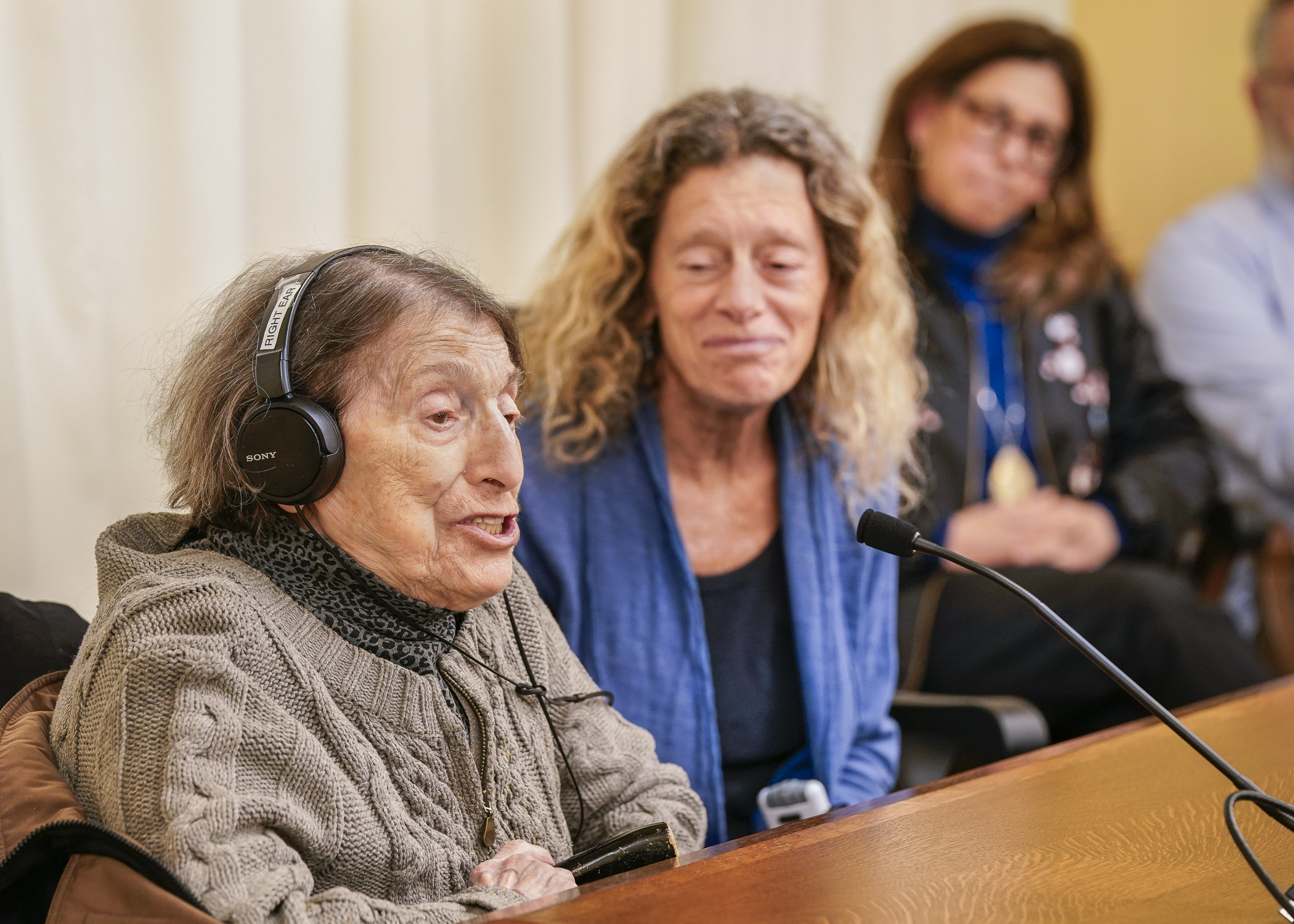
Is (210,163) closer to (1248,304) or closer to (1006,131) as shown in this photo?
(1006,131)

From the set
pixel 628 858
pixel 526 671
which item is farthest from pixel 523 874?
pixel 526 671

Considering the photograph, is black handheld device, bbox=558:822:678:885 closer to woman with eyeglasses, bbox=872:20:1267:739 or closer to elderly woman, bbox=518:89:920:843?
elderly woman, bbox=518:89:920:843

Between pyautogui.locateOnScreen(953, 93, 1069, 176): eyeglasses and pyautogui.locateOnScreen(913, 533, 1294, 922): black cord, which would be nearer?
pyautogui.locateOnScreen(913, 533, 1294, 922): black cord

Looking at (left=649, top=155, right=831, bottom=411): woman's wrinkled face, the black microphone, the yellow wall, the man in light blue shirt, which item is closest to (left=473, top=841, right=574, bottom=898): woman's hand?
the black microphone

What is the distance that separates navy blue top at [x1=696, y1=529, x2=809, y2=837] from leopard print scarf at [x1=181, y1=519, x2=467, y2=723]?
21.4 inches

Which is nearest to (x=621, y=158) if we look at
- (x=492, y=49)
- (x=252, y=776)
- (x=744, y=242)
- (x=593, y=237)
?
(x=593, y=237)

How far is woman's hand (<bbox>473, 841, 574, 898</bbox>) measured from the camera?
0.83 meters

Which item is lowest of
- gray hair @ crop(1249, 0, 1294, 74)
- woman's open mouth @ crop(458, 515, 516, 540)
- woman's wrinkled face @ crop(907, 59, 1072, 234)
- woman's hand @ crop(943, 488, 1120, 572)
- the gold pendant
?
woman's hand @ crop(943, 488, 1120, 572)

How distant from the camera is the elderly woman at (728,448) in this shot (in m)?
1.30

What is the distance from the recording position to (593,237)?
1467mm

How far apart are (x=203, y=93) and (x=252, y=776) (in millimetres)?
972

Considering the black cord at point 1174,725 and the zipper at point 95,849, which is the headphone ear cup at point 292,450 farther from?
the black cord at point 1174,725

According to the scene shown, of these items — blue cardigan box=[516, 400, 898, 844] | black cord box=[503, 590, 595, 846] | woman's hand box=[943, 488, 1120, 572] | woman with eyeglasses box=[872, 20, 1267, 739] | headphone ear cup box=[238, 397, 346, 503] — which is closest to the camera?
headphone ear cup box=[238, 397, 346, 503]

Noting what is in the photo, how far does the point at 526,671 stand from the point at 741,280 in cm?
54
